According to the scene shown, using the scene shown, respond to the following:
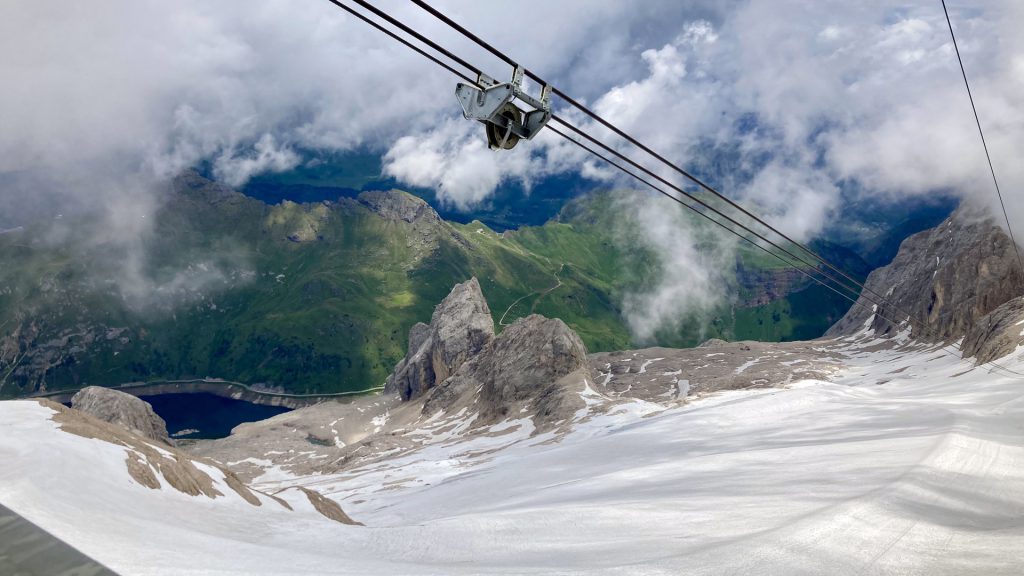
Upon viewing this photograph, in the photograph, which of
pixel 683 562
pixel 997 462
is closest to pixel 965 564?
pixel 683 562

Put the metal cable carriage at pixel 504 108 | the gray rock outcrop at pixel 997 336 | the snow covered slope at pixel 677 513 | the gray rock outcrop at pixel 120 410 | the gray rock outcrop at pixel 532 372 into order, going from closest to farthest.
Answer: the snow covered slope at pixel 677 513, the metal cable carriage at pixel 504 108, the gray rock outcrop at pixel 997 336, the gray rock outcrop at pixel 120 410, the gray rock outcrop at pixel 532 372

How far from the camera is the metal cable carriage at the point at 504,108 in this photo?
648 inches

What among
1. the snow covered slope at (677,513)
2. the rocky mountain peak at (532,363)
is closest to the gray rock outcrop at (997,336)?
the snow covered slope at (677,513)

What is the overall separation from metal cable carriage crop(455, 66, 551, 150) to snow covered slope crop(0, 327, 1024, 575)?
12152mm

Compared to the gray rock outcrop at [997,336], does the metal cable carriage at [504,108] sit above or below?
above

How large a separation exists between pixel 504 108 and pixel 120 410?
514 feet

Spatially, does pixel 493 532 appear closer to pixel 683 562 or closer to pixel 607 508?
pixel 607 508

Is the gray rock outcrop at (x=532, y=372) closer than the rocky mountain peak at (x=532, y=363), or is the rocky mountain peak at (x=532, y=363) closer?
the gray rock outcrop at (x=532, y=372)

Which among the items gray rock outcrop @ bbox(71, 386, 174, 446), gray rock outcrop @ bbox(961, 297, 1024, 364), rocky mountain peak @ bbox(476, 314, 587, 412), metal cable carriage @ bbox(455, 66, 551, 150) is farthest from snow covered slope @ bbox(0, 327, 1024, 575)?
gray rock outcrop @ bbox(71, 386, 174, 446)

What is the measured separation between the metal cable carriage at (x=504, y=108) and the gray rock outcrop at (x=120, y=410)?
482ft

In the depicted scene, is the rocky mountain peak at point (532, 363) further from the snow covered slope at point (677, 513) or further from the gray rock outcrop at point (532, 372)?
the snow covered slope at point (677, 513)

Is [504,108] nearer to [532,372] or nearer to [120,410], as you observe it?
[532,372]

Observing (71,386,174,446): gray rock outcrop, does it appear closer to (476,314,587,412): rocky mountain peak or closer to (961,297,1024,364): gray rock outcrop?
(476,314,587,412): rocky mountain peak

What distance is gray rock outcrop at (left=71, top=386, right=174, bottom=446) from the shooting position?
13568cm
